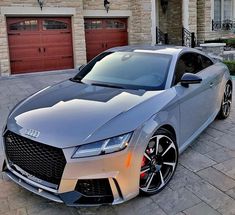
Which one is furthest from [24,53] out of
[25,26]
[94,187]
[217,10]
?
[217,10]

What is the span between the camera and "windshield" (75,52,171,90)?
3.50 meters

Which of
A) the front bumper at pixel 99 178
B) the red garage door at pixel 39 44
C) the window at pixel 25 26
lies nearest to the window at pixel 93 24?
the red garage door at pixel 39 44

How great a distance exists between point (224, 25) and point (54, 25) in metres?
9.47

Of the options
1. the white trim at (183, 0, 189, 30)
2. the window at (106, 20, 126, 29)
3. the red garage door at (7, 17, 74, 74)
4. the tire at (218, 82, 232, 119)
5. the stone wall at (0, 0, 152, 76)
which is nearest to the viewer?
the tire at (218, 82, 232, 119)

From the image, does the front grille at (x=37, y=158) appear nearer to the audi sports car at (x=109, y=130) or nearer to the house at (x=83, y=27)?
the audi sports car at (x=109, y=130)

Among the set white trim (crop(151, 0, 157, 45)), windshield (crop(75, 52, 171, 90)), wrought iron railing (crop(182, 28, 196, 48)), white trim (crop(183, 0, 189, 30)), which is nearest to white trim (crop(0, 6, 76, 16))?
white trim (crop(151, 0, 157, 45))

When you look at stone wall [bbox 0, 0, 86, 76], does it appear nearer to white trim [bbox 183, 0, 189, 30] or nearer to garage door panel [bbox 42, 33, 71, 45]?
garage door panel [bbox 42, 33, 71, 45]

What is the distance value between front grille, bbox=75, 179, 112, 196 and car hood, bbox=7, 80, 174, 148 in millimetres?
341

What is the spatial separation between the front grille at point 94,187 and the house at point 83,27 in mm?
9464

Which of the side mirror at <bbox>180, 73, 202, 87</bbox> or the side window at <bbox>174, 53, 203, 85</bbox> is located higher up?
the side window at <bbox>174, 53, 203, 85</bbox>

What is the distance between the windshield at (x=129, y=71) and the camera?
3.50 meters

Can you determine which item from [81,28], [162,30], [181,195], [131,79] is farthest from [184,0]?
[181,195]

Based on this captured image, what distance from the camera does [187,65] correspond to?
406 cm

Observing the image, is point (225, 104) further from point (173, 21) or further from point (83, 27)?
point (173, 21)
